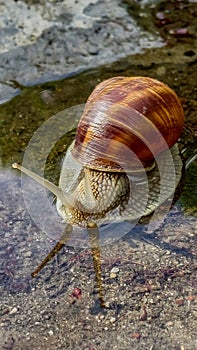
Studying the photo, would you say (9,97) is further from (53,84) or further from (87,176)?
(87,176)

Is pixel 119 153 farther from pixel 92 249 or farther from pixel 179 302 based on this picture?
pixel 179 302

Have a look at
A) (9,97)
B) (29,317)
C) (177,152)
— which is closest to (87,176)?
Result: (177,152)

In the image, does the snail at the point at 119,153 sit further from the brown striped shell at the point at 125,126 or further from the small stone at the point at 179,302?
the small stone at the point at 179,302

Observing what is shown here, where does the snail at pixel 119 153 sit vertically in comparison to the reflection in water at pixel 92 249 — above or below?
above

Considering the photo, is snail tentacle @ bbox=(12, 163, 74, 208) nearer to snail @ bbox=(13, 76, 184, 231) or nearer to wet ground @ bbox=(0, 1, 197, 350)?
snail @ bbox=(13, 76, 184, 231)

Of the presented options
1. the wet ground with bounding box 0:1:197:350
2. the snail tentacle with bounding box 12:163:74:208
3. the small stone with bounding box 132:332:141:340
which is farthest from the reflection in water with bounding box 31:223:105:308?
the small stone with bounding box 132:332:141:340

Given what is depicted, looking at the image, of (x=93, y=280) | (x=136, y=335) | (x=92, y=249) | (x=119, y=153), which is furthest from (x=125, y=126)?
(x=136, y=335)

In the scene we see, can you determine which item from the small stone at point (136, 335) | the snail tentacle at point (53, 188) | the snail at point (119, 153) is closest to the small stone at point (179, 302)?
the small stone at point (136, 335)
